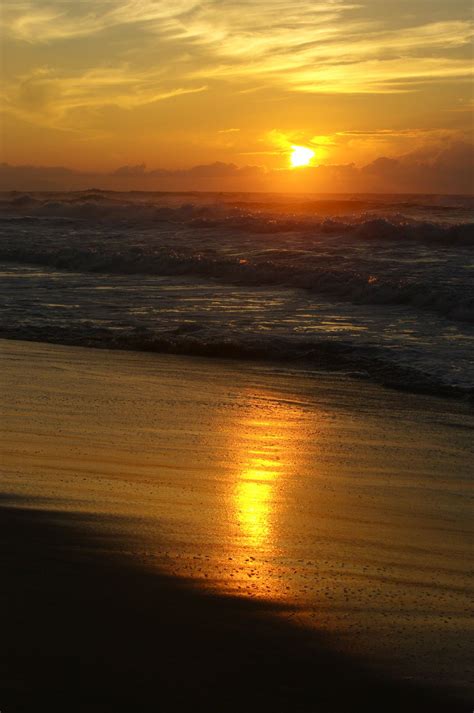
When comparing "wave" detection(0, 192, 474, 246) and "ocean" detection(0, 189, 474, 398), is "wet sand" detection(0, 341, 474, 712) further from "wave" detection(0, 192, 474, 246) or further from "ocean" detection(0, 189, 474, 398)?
"wave" detection(0, 192, 474, 246)

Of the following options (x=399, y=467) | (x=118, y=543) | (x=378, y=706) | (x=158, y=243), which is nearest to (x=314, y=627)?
(x=378, y=706)

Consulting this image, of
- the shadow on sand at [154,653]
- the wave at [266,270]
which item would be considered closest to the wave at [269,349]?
the wave at [266,270]

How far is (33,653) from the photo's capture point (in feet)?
8.94

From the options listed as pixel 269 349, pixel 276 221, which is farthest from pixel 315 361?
pixel 276 221

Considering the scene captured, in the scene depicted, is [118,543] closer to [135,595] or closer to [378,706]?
[135,595]

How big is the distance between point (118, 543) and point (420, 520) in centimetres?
174

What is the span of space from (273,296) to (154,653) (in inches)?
519

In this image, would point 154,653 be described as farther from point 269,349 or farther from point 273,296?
point 273,296

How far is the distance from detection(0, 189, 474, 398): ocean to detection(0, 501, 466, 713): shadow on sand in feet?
18.1

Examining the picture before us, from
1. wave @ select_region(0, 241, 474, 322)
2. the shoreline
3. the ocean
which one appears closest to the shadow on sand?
the shoreline

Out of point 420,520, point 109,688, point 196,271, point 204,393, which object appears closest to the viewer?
point 109,688

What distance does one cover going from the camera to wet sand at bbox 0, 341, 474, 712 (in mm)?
2715

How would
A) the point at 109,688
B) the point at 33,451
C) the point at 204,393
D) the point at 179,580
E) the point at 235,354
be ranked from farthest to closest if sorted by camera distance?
the point at 235,354 < the point at 204,393 < the point at 33,451 < the point at 179,580 < the point at 109,688

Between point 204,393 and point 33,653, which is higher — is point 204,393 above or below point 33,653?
below
